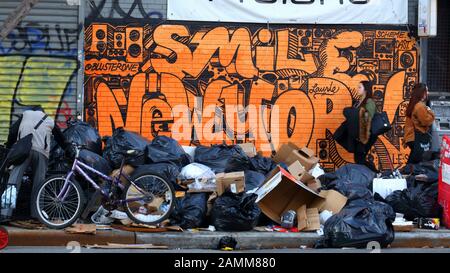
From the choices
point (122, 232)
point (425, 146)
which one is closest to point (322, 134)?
point (425, 146)

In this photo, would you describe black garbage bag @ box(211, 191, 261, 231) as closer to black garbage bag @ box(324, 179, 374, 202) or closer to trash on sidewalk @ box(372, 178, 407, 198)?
black garbage bag @ box(324, 179, 374, 202)

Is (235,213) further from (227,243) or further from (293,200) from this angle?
(293,200)

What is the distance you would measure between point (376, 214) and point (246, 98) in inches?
150

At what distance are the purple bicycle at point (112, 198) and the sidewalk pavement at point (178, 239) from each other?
19 centimetres

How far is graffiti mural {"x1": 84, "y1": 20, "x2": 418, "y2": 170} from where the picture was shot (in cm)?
1317

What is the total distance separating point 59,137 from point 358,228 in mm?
4013

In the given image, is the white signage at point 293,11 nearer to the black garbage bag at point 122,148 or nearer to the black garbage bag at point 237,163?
the black garbage bag at point 122,148

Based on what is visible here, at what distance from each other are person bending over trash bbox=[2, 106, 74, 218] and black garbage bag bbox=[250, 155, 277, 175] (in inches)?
105

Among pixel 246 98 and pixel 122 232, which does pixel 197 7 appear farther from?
→ pixel 122 232

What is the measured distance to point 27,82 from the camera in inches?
510

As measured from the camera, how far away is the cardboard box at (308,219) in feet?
34.7

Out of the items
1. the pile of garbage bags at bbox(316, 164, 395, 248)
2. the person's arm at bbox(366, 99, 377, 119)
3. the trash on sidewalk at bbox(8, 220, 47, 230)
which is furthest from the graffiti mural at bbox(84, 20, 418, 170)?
the trash on sidewalk at bbox(8, 220, 47, 230)

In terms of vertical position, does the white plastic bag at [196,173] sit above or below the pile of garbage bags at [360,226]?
above

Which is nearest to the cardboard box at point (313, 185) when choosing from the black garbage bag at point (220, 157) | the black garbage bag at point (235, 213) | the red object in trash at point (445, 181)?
the black garbage bag at point (220, 157)
